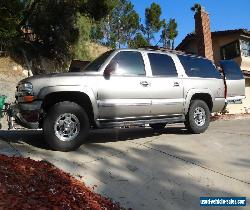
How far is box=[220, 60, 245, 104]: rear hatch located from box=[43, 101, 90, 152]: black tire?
4543mm

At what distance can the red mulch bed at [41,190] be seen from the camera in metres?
4.81

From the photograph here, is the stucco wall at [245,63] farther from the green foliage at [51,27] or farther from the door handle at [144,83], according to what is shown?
the door handle at [144,83]

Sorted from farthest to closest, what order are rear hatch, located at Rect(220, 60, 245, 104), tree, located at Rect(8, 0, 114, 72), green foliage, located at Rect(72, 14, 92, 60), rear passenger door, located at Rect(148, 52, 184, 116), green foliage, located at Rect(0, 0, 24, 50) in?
green foliage, located at Rect(72, 14, 92, 60) → tree, located at Rect(8, 0, 114, 72) → green foliage, located at Rect(0, 0, 24, 50) → rear hatch, located at Rect(220, 60, 245, 104) → rear passenger door, located at Rect(148, 52, 184, 116)

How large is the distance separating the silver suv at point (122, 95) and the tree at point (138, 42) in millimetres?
35008

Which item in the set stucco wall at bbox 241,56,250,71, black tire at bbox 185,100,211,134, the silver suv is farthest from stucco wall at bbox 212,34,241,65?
black tire at bbox 185,100,211,134

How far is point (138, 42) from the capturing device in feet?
159

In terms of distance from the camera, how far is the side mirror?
8.05 m

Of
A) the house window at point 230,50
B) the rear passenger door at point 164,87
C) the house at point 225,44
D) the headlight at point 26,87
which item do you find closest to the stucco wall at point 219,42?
the house at point 225,44

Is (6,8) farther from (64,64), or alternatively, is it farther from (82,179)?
(82,179)

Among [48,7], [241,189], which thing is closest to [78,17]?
[48,7]

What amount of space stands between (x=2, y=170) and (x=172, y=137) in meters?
5.00

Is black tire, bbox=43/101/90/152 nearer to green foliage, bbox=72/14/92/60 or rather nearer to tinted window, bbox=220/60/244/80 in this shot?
tinted window, bbox=220/60/244/80

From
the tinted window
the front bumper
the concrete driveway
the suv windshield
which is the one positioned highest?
the suv windshield

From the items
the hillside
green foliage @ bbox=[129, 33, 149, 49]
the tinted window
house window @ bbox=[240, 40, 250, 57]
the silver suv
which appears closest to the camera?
the silver suv
